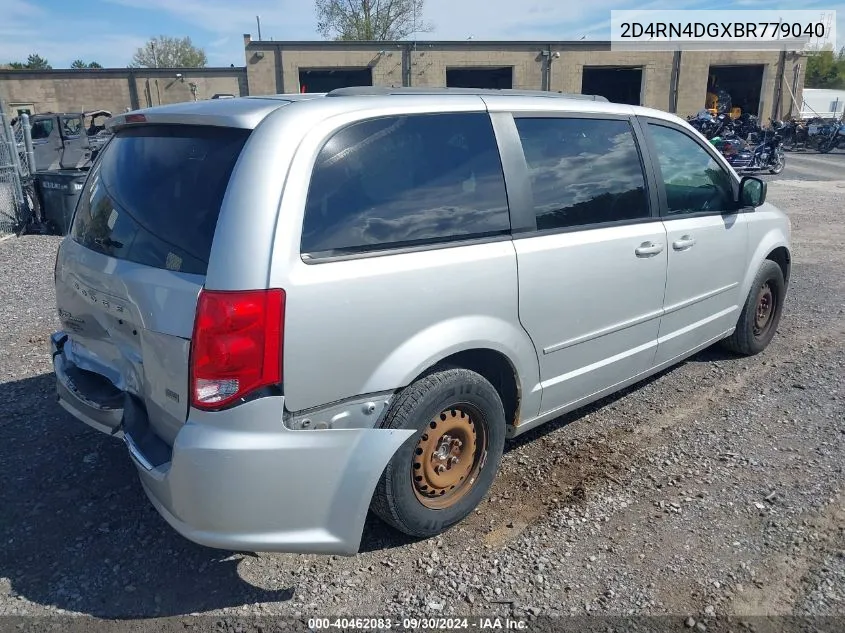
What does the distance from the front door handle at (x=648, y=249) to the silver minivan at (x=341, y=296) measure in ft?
0.04

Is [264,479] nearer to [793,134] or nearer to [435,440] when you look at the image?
[435,440]

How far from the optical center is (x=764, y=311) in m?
5.12

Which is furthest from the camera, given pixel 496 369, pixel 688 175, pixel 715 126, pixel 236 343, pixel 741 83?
pixel 741 83

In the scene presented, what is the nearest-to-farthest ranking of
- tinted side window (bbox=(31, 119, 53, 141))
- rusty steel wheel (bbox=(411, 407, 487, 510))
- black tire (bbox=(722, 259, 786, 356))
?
1. rusty steel wheel (bbox=(411, 407, 487, 510))
2. black tire (bbox=(722, 259, 786, 356))
3. tinted side window (bbox=(31, 119, 53, 141))

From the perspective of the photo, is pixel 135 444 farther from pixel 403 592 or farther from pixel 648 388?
pixel 648 388

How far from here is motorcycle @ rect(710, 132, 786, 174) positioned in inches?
735

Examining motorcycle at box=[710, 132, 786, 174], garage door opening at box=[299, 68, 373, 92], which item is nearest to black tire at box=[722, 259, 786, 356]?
motorcycle at box=[710, 132, 786, 174]

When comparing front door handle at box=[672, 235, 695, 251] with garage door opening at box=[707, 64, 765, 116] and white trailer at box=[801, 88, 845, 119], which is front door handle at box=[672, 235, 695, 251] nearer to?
garage door opening at box=[707, 64, 765, 116]

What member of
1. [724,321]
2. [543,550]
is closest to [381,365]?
[543,550]

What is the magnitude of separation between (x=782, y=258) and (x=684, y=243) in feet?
5.99

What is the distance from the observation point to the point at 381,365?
247 centimetres

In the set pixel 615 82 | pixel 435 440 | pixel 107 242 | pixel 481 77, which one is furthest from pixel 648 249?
pixel 615 82

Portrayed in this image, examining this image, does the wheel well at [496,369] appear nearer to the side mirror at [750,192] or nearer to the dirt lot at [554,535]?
the dirt lot at [554,535]

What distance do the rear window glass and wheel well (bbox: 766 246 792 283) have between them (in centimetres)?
420
